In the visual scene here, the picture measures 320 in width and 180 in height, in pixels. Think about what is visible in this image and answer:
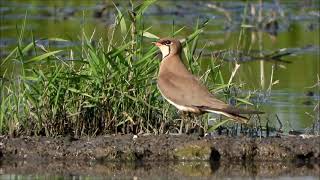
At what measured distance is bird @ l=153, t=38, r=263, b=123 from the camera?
8.66 meters

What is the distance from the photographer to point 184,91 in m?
8.88

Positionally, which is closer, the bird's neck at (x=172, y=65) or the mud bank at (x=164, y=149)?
the mud bank at (x=164, y=149)

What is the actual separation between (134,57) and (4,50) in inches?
233

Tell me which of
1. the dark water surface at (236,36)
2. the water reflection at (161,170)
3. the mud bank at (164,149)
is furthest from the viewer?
the dark water surface at (236,36)

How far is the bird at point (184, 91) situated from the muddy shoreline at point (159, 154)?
26cm

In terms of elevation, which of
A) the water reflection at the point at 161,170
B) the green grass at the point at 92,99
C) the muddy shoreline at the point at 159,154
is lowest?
the water reflection at the point at 161,170

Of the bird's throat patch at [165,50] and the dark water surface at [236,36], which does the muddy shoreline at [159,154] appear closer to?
the dark water surface at [236,36]

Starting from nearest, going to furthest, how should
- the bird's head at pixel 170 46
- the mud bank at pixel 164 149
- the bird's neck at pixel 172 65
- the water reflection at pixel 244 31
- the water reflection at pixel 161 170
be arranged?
the water reflection at pixel 161 170
the mud bank at pixel 164 149
the bird's neck at pixel 172 65
the bird's head at pixel 170 46
the water reflection at pixel 244 31

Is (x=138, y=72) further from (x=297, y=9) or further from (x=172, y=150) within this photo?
(x=297, y=9)

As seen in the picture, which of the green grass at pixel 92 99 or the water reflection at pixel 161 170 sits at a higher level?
the green grass at pixel 92 99

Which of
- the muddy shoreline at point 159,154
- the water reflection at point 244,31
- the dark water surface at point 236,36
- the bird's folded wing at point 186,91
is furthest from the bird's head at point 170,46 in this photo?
the water reflection at point 244,31

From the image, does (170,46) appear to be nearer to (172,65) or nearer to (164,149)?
(172,65)

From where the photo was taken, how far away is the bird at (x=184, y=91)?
28.4 ft

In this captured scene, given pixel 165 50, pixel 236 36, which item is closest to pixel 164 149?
pixel 165 50
